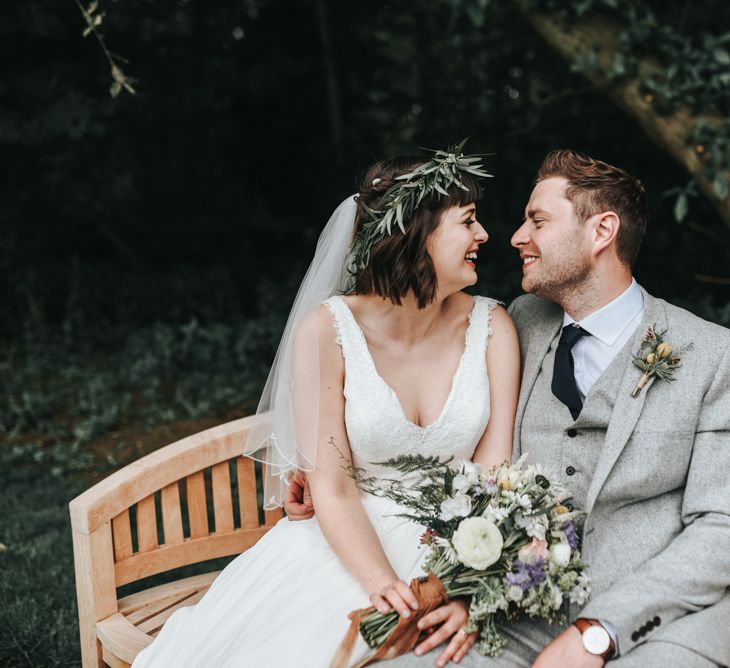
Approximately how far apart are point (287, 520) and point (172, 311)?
619 cm

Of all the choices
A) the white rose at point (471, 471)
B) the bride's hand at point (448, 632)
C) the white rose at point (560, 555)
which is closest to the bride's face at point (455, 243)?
the white rose at point (471, 471)

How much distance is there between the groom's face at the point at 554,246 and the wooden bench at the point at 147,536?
113 cm

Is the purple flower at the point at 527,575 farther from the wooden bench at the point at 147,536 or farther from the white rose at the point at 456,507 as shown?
the wooden bench at the point at 147,536

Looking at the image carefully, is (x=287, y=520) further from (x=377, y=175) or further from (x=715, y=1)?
(x=715, y=1)

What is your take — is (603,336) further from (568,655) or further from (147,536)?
(147,536)

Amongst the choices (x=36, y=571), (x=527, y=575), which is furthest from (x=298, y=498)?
(x=36, y=571)

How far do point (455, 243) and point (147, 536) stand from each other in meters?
1.49

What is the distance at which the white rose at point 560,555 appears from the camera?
2.25 metres

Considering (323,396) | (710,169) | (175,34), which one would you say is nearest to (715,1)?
(710,169)

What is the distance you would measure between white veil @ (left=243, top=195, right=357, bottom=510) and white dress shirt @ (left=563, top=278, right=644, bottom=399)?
0.89 m

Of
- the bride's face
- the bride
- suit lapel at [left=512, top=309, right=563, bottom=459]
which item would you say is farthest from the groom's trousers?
the bride's face

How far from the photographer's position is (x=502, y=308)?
10.4 feet

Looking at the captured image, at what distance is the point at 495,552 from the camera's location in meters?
2.22

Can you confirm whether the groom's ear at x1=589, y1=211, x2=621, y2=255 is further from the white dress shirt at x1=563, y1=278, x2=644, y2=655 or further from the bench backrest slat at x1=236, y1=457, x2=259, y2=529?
the bench backrest slat at x1=236, y1=457, x2=259, y2=529
